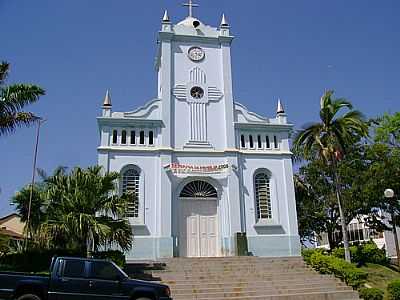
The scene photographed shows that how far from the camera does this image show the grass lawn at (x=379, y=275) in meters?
17.9

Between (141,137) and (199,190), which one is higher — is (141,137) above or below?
above

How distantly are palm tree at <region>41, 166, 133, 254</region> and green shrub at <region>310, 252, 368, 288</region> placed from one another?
8.74 meters

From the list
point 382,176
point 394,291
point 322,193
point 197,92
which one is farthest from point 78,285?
point 322,193

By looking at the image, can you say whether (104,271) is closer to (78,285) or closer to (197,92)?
→ (78,285)

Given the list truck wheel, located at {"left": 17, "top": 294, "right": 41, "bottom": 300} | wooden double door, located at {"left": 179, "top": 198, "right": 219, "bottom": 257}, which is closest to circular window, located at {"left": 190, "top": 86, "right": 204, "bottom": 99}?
wooden double door, located at {"left": 179, "top": 198, "right": 219, "bottom": 257}

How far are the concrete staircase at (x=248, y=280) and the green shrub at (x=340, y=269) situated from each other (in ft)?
0.96

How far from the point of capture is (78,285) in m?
10.0

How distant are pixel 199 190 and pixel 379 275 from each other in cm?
1037

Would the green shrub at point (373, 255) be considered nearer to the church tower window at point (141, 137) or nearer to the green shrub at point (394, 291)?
the green shrub at point (394, 291)

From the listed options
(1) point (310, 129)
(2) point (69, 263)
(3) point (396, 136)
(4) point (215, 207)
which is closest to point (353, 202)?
(3) point (396, 136)

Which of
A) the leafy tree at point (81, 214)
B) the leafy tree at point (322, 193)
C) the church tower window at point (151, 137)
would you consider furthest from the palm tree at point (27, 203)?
the leafy tree at point (322, 193)

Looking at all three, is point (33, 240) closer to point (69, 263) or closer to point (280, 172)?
point (69, 263)

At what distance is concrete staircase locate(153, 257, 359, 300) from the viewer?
Answer: 1554 centimetres

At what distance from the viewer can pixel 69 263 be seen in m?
10.4
